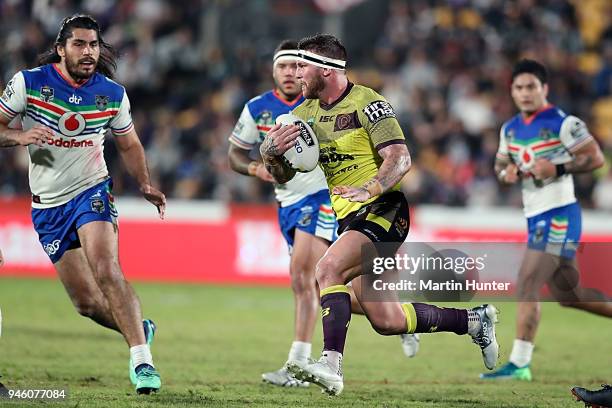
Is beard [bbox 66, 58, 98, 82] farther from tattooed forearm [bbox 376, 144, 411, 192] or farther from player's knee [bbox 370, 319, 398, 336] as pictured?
player's knee [bbox 370, 319, 398, 336]

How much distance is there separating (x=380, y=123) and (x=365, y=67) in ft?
53.4

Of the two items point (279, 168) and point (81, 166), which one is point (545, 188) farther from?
point (81, 166)

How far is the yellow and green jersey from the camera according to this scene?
7879mm

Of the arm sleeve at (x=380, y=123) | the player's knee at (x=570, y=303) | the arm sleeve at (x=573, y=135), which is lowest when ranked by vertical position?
the player's knee at (x=570, y=303)

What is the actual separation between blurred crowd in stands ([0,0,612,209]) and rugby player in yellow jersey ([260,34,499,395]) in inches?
438

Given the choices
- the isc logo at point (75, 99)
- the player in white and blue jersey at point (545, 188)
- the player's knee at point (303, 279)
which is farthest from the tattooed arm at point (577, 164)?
the isc logo at point (75, 99)

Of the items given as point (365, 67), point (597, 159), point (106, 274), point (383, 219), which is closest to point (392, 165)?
point (383, 219)

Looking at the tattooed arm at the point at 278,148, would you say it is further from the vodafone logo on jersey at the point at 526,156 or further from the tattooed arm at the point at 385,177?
the vodafone logo on jersey at the point at 526,156

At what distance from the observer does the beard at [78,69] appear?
864cm

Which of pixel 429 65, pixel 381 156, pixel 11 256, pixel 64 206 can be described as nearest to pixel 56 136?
pixel 64 206

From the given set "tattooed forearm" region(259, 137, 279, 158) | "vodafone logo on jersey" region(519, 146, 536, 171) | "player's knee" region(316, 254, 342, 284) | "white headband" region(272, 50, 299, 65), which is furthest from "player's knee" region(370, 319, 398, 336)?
"vodafone logo on jersey" region(519, 146, 536, 171)

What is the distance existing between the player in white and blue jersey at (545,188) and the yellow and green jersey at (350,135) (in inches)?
118

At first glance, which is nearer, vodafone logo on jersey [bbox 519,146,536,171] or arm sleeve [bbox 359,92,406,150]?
arm sleeve [bbox 359,92,406,150]

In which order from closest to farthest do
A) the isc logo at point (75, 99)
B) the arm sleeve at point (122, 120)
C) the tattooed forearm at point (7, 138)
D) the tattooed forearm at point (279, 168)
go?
the tattooed forearm at point (279, 168), the tattooed forearm at point (7, 138), the isc logo at point (75, 99), the arm sleeve at point (122, 120)
